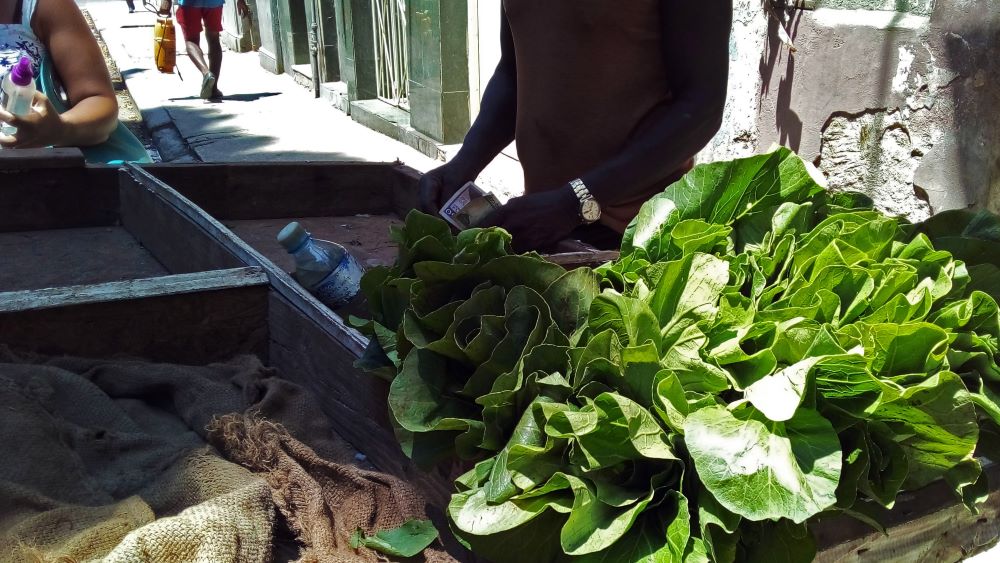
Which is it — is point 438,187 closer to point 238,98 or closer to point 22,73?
point 22,73

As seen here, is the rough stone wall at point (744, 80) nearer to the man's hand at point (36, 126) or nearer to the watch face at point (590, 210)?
the watch face at point (590, 210)

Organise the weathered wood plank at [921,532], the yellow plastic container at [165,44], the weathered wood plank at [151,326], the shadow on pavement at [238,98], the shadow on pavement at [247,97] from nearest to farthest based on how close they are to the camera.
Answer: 1. the weathered wood plank at [921,532]
2. the weathered wood plank at [151,326]
3. the yellow plastic container at [165,44]
4. the shadow on pavement at [238,98]
5. the shadow on pavement at [247,97]

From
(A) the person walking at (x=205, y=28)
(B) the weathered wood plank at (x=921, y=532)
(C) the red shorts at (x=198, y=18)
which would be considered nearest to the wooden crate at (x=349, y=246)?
(B) the weathered wood plank at (x=921, y=532)

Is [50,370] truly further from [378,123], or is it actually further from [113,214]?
[378,123]

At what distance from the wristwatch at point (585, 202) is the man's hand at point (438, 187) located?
464mm

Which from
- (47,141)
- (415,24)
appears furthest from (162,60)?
(47,141)

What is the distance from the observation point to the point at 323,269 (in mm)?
2004

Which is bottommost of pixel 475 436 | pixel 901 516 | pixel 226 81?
pixel 226 81

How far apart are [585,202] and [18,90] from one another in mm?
2299

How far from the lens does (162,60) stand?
31.8 ft

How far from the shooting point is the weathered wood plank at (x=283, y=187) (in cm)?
328

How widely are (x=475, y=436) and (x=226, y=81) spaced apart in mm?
12341

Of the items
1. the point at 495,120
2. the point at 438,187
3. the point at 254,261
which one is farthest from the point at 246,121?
the point at 254,261

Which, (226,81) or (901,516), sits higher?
(901,516)
